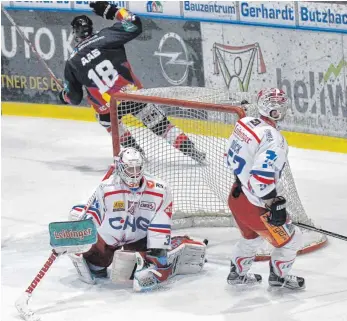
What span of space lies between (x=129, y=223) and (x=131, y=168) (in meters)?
0.34

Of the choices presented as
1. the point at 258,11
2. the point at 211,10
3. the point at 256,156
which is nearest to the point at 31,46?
the point at 211,10

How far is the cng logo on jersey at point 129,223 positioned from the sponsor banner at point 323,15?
3.07 metres

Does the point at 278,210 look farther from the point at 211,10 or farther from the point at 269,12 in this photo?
the point at 211,10

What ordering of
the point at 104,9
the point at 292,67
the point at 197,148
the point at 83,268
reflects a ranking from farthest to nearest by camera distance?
the point at 292,67 → the point at 104,9 → the point at 197,148 → the point at 83,268

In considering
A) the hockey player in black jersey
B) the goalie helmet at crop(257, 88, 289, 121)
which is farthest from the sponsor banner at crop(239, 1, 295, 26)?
the goalie helmet at crop(257, 88, 289, 121)

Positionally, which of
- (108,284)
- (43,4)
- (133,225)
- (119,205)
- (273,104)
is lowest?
(108,284)

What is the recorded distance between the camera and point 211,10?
32.4 ft

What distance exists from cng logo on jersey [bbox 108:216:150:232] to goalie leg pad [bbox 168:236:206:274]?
0.81ft

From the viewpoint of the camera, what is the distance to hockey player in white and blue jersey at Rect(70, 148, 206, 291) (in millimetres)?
6438

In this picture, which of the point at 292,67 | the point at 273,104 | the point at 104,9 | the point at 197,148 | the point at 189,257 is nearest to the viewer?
the point at 273,104

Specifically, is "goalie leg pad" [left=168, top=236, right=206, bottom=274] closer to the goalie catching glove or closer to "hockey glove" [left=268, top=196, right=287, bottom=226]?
the goalie catching glove

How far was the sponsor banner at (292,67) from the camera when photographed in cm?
921

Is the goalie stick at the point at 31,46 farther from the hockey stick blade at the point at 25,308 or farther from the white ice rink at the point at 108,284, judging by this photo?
the hockey stick blade at the point at 25,308

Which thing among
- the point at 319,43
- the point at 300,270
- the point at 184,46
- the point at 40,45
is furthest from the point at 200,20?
the point at 300,270
